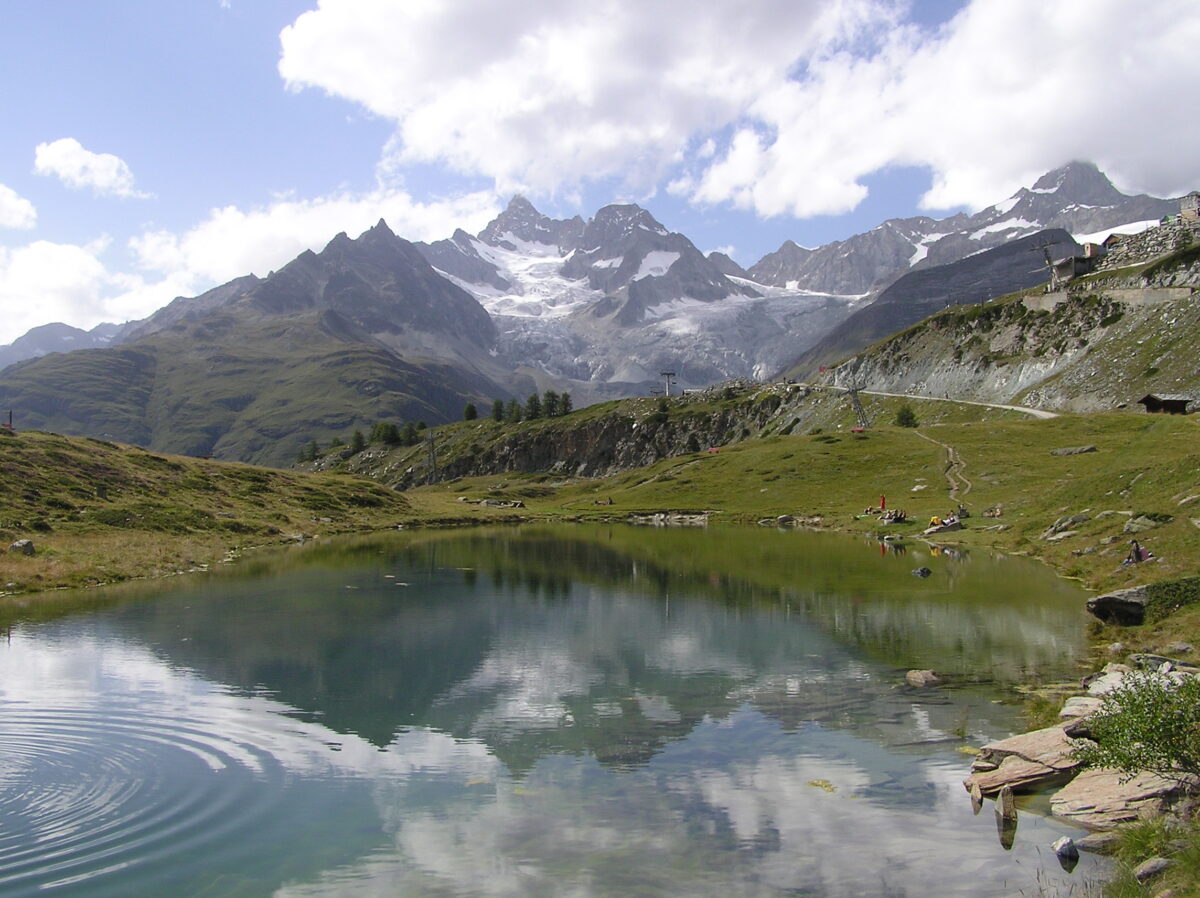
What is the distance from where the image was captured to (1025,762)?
786 inches

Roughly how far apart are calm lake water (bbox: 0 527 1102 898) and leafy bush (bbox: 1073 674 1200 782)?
96.5 inches

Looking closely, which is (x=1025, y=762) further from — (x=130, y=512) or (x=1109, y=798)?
(x=130, y=512)

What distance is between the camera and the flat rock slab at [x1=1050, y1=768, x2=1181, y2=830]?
16.2 metres

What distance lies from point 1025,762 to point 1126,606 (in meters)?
17.3

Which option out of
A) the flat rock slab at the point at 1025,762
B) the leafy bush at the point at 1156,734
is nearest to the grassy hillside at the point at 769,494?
the flat rock slab at the point at 1025,762

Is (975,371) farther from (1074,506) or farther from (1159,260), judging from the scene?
(1074,506)

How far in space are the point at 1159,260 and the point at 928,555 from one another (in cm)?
14871

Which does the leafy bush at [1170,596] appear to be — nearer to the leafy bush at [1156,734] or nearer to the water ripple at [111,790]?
the leafy bush at [1156,734]

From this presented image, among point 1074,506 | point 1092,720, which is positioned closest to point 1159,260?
point 1074,506

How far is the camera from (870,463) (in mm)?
127500

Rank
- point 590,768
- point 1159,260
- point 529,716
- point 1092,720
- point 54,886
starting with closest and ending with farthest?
point 54,886
point 1092,720
point 590,768
point 529,716
point 1159,260

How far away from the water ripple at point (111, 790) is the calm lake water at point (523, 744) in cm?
10

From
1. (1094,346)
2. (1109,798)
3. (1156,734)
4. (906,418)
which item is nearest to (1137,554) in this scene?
(1109,798)

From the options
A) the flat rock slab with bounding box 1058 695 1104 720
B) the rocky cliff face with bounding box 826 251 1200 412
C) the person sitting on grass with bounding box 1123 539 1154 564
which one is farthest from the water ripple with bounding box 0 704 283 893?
the rocky cliff face with bounding box 826 251 1200 412
